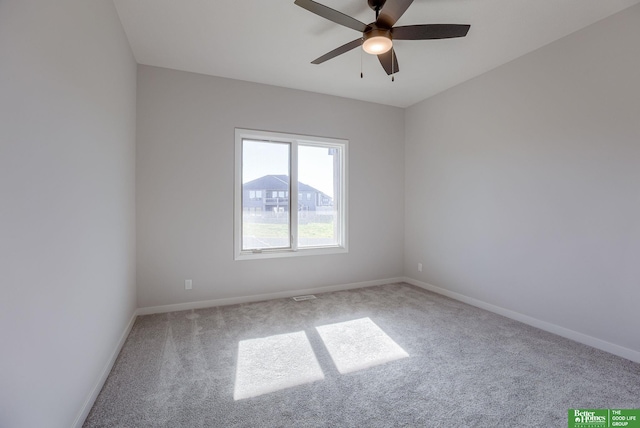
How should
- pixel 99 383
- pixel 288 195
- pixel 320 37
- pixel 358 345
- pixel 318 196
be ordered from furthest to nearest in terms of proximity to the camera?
pixel 318 196 < pixel 288 195 < pixel 320 37 < pixel 358 345 < pixel 99 383

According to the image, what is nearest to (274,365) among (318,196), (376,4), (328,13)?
(318,196)

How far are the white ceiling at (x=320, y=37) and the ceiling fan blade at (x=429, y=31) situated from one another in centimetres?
32

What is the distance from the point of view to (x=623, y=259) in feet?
7.92

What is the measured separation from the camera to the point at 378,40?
2.21m

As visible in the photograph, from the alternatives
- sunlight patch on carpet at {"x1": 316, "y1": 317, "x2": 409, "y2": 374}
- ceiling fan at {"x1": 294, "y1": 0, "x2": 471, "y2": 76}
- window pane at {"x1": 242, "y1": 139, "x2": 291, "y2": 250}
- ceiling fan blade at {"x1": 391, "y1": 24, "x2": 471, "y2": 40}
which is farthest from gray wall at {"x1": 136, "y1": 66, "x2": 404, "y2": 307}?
ceiling fan blade at {"x1": 391, "y1": 24, "x2": 471, "y2": 40}

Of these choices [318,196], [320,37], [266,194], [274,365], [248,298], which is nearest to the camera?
[274,365]

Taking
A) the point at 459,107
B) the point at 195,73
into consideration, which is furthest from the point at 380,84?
the point at 195,73

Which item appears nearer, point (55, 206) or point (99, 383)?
point (55, 206)

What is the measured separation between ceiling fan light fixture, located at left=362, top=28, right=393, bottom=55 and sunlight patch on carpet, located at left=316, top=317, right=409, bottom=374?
2.51 m

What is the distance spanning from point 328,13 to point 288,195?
243 cm

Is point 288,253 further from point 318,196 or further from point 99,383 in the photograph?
point 99,383

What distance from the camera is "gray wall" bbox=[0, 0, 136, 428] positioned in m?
1.04

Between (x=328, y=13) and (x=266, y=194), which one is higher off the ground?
(x=328, y=13)

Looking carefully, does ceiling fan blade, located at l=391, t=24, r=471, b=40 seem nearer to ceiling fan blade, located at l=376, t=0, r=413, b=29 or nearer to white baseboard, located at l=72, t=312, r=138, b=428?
ceiling fan blade, located at l=376, t=0, r=413, b=29
